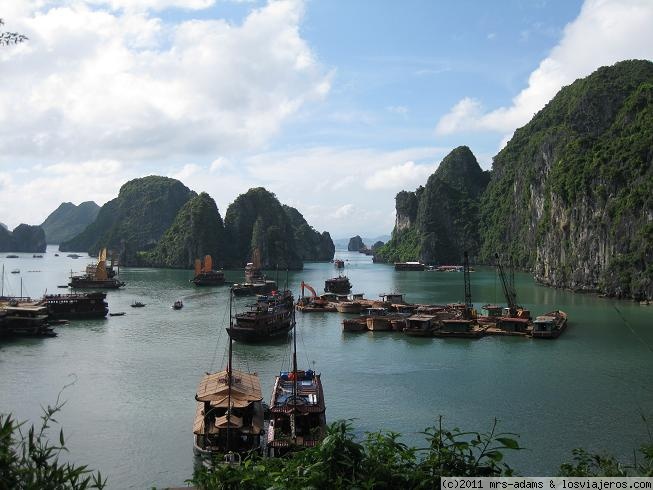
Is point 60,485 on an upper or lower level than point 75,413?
upper

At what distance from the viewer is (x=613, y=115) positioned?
144 meters

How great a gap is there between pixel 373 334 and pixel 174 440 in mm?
34203

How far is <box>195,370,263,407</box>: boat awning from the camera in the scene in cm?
2748

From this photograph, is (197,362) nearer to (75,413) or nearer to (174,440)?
(75,413)

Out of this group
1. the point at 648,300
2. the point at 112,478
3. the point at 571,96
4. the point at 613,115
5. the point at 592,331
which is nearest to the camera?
the point at 112,478

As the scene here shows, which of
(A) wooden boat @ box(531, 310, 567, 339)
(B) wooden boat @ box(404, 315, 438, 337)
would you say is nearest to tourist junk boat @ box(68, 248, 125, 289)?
(B) wooden boat @ box(404, 315, 438, 337)

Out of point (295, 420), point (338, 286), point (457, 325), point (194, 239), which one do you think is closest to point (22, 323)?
point (457, 325)

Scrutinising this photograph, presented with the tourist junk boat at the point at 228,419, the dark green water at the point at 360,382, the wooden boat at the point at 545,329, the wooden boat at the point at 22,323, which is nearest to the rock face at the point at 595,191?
the dark green water at the point at 360,382

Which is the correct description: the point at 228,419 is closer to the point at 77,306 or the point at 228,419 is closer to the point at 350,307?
the point at 350,307

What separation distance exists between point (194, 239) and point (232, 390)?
156 metres

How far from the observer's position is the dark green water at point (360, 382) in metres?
27.7

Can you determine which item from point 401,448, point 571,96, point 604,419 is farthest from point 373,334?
point 571,96

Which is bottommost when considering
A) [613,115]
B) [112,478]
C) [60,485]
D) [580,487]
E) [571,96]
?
[112,478]

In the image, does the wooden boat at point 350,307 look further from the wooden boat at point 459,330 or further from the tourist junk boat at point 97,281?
the tourist junk boat at point 97,281
